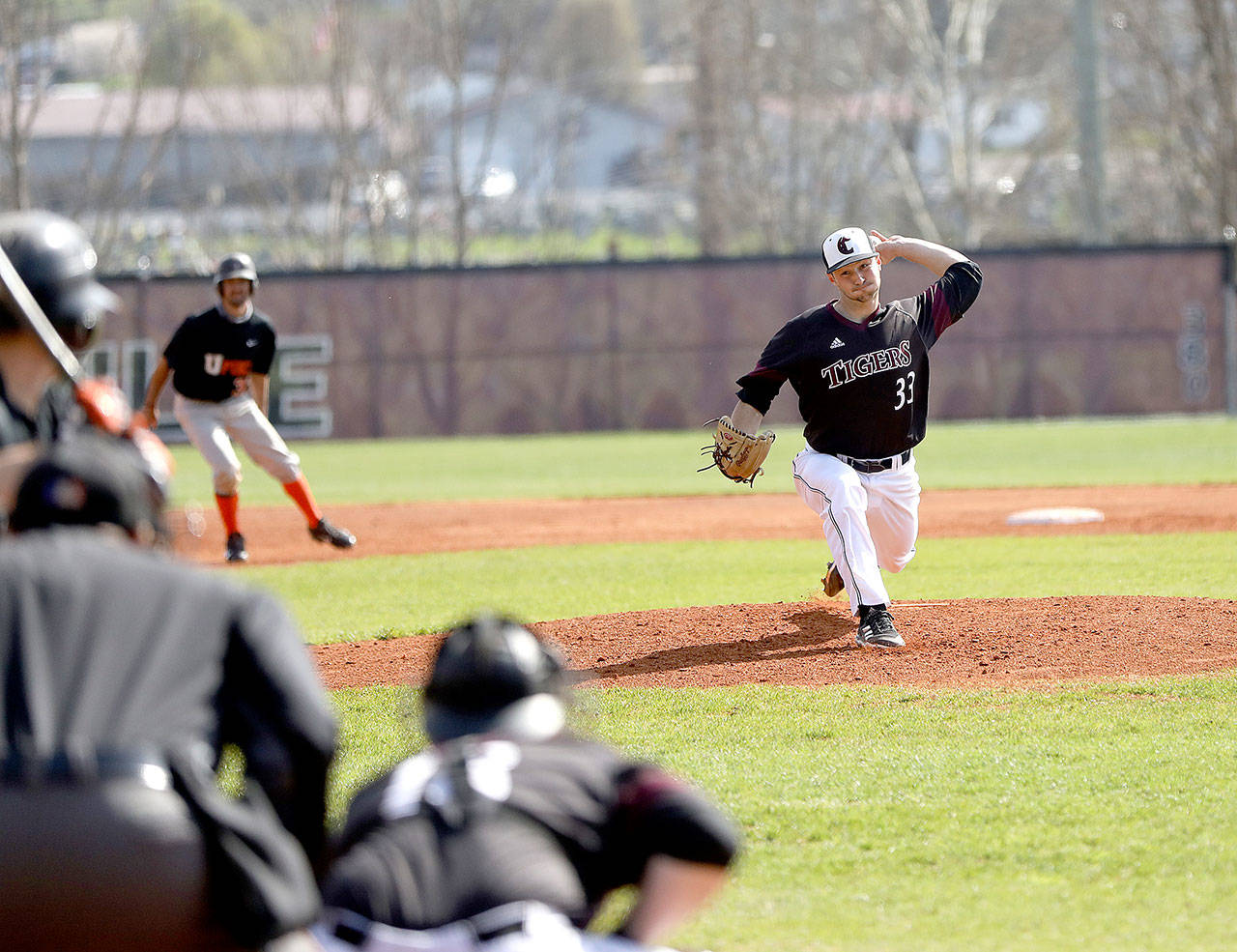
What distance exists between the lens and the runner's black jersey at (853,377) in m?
7.28

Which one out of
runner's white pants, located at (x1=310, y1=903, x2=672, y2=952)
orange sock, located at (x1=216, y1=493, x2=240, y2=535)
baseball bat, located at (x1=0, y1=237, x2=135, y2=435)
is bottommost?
orange sock, located at (x1=216, y1=493, x2=240, y2=535)

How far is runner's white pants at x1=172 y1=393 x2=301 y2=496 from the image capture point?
37.7ft

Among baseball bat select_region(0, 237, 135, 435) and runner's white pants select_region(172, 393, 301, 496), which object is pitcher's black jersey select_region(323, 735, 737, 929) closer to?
baseball bat select_region(0, 237, 135, 435)

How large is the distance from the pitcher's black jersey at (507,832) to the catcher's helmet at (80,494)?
58 cm

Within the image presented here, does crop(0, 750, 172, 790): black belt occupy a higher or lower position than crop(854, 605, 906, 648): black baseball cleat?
higher

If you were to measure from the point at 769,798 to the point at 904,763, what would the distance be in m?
0.59

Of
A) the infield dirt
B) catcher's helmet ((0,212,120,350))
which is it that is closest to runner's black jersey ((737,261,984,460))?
the infield dirt

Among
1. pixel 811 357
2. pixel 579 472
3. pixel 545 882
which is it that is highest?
pixel 811 357

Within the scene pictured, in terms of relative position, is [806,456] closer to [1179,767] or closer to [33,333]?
[1179,767]

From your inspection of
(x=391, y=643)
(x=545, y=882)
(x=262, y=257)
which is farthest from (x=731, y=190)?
(x=545, y=882)

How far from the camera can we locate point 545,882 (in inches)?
94.9

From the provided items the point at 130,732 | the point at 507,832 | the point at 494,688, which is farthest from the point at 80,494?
the point at 507,832

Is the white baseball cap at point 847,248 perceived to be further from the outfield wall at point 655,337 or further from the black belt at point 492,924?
the outfield wall at point 655,337

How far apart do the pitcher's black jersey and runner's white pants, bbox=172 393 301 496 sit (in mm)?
9181
